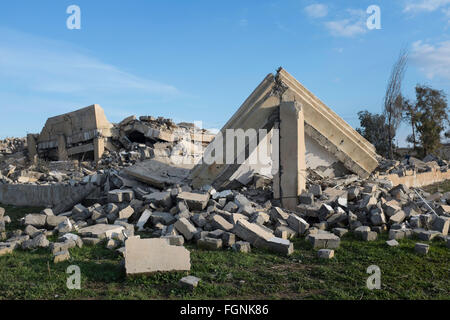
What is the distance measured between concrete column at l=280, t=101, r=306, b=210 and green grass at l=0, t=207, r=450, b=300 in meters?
2.16

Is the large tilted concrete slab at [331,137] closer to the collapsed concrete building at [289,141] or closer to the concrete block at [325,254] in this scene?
the collapsed concrete building at [289,141]

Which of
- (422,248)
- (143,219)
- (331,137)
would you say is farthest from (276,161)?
(422,248)

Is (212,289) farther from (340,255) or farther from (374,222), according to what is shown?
(374,222)

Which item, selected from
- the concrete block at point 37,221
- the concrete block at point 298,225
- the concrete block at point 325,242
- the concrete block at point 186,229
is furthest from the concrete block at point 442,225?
the concrete block at point 37,221

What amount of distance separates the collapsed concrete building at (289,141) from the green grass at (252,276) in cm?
242

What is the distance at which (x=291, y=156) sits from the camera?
7.44 metres

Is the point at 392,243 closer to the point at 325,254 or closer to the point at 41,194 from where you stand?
the point at 325,254

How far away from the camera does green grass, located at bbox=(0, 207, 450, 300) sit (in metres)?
3.75

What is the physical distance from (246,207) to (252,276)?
8.37 ft

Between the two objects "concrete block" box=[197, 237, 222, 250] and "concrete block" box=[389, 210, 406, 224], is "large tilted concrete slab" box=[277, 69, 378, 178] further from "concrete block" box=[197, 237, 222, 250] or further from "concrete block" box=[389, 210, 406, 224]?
"concrete block" box=[197, 237, 222, 250]

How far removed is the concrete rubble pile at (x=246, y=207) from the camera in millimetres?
5324
